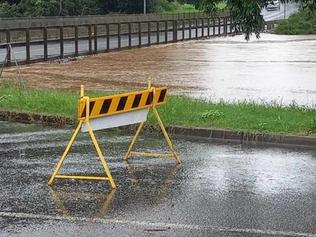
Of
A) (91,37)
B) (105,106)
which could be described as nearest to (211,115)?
(105,106)

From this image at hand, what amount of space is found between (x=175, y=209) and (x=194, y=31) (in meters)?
47.0

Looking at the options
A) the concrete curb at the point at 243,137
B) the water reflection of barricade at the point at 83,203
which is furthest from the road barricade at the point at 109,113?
the concrete curb at the point at 243,137

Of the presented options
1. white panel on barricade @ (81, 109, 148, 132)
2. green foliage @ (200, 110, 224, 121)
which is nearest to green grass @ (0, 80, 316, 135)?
green foliage @ (200, 110, 224, 121)

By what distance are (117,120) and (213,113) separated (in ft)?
12.2

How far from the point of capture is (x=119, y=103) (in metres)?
8.22

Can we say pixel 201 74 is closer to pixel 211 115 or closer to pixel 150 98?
pixel 211 115

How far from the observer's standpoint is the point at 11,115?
1295cm

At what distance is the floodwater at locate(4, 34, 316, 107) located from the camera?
17.3 m

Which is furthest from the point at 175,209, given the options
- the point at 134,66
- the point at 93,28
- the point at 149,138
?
the point at 93,28

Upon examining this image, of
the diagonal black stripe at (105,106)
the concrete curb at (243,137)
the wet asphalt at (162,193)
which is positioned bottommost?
the wet asphalt at (162,193)

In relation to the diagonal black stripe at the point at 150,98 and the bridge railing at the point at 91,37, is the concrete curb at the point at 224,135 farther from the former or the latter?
the bridge railing at the point at 91,37

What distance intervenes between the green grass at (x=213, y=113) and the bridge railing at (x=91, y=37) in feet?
15.4

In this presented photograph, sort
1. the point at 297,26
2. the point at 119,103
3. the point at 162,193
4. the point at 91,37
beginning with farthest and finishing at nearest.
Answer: the point at 297,26, the point at 91,37, the point at 119,103, the point at 162,193

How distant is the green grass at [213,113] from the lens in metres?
10.9
